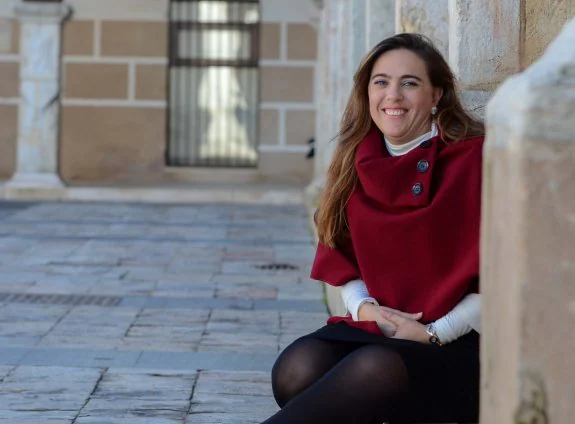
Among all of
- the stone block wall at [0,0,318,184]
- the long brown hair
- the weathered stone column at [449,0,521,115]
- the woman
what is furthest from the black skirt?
the stone block wall at [0,0,318,184]

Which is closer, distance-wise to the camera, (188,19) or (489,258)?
(489,258)

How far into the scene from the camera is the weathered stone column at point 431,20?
15.9ft

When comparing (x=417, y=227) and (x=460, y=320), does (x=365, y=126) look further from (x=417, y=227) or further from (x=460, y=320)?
(x=460, y=320)

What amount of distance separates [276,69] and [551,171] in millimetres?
12671

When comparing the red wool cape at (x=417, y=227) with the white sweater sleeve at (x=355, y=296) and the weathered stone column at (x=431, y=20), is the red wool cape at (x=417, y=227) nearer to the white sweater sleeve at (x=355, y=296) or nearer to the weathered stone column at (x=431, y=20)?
the white sweater sleeve at (x=355, y=296)

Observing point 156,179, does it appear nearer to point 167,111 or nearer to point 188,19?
point 167,111

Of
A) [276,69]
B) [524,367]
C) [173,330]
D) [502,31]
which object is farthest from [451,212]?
[276,69]

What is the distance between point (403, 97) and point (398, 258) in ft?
1.53

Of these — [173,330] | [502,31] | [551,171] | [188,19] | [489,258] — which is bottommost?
[173,330]

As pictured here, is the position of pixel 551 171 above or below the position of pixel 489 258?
above

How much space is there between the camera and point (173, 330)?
520 centimetres

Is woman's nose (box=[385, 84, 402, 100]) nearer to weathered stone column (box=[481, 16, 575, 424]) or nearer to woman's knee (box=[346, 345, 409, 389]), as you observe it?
woman's knee (box=[346, 345, 409, 389])

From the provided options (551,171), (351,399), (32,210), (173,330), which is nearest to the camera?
(551,171)

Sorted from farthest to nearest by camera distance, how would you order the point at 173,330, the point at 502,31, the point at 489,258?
the point at 173,330 → the point at 502,31 → the point at 489,258
